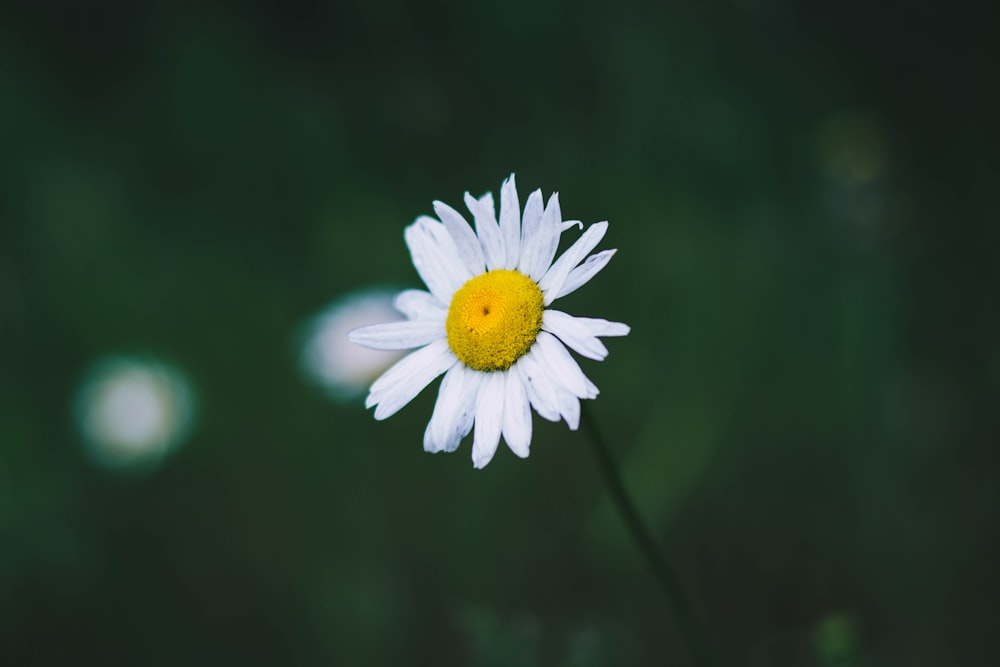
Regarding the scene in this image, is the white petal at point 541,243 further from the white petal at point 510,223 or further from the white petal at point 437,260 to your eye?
the white petal at point 437,260

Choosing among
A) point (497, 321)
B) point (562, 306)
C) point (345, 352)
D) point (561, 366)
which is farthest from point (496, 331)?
point (345, 352)

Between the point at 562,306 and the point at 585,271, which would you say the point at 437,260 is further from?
the point at 562,306

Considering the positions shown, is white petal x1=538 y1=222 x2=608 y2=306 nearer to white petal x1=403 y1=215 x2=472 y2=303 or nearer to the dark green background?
white petal x1=403 y1=215 x2=472 y2=303

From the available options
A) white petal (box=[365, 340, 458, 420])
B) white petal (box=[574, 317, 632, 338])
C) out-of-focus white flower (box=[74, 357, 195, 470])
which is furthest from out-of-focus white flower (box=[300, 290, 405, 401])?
white petal (box=[574, 317, 632, 338])

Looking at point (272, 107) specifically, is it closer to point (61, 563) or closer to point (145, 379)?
point (145, 379)

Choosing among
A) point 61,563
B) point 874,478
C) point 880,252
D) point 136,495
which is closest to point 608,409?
point 874,478

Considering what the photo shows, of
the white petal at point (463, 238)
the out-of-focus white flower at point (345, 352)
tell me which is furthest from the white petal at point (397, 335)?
the out-of-focus white flower at point (345, 352)
